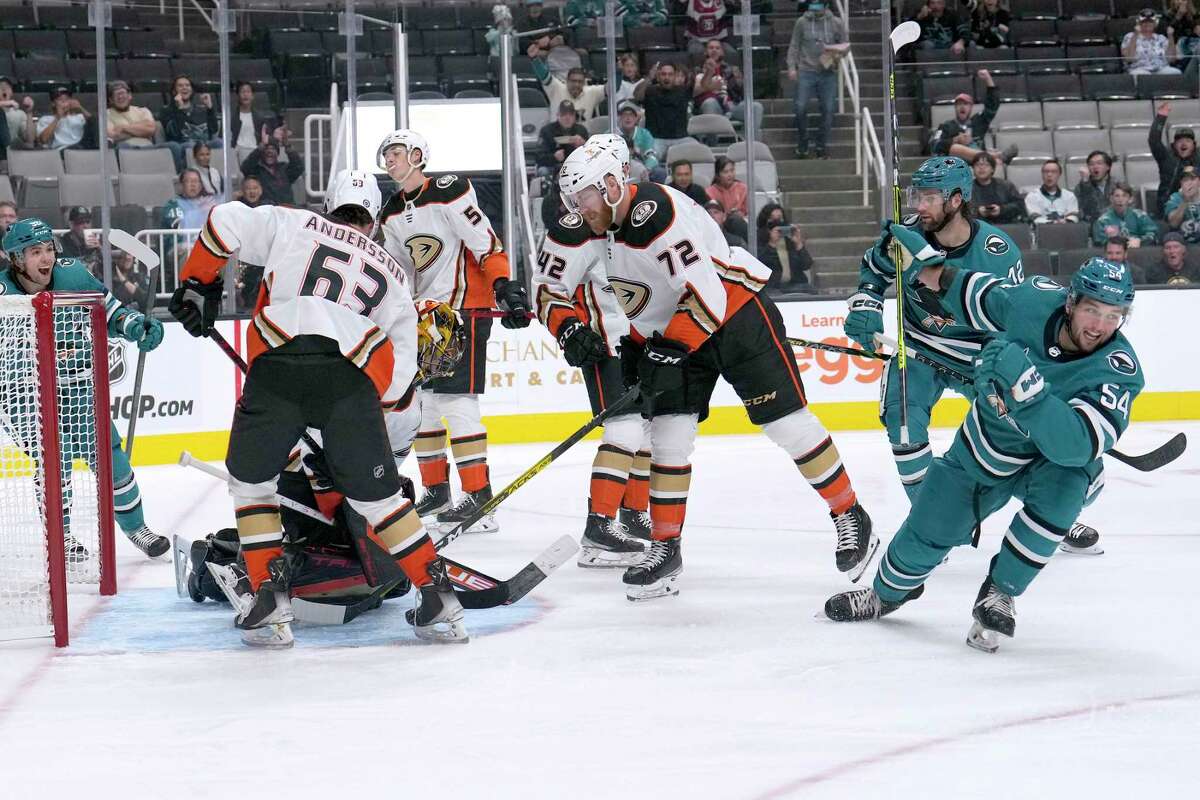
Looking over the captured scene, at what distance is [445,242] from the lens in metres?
4.73

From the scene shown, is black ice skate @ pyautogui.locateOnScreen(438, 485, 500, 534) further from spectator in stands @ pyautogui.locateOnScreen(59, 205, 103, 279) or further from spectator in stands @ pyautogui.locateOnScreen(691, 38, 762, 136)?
spectator in stands @ pyautogui.locateOnScreen(691, 38, 762, 136)

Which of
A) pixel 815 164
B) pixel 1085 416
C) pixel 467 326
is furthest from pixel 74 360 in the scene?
pixel 815 164

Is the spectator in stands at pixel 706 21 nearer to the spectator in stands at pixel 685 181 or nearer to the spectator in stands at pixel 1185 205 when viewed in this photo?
the spectator in stands at pixel 685 181

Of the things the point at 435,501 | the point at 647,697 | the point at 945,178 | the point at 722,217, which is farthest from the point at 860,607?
the point at 722,217

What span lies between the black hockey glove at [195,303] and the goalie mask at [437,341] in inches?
23.4

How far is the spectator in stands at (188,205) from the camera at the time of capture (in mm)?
6848

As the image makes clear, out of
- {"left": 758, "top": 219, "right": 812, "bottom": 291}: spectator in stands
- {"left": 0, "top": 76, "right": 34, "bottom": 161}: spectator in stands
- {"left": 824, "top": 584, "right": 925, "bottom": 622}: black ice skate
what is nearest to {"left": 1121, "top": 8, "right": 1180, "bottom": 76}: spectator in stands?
{"left": 758, "top": 219, "right": 812, "bottom": 291}: spectator in stands

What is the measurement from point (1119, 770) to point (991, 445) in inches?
32.7

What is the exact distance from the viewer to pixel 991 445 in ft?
9.86

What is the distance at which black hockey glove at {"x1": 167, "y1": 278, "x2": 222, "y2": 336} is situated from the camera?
330 centimetres

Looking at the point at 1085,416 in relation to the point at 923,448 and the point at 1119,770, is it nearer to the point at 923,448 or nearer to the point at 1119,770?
the point at 1119,770

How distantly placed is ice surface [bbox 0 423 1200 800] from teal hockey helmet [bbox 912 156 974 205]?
103 cm

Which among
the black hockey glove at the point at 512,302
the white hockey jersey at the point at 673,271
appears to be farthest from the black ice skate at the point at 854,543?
the black hockey glove at the point at 512,302

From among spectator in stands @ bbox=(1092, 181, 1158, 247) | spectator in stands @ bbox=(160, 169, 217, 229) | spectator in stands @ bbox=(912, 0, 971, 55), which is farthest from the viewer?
spectator in stands @ bbox=(912, 0, 971, 55)
